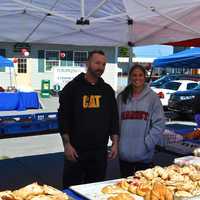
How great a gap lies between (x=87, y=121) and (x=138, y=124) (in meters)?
0.52

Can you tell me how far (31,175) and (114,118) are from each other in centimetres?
311

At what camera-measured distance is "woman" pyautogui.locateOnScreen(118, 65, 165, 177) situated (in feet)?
12.3

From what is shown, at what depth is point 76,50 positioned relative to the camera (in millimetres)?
25188

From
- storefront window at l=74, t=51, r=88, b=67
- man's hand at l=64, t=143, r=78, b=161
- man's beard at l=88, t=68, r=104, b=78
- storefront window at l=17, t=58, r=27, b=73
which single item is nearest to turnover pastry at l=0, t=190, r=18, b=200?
man's hand at l=64, t=143, r=78, b=161

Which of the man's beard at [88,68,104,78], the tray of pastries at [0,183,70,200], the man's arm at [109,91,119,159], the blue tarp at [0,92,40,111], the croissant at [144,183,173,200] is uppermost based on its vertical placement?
the man's beard at [88,68,104,78]

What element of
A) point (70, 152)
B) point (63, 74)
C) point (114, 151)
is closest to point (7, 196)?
point (70, 152)

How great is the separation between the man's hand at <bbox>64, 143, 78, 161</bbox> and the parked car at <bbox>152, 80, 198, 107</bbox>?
39.7 ft

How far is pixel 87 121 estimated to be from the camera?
3.60 m

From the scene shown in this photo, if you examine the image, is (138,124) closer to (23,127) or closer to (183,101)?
(23,127)

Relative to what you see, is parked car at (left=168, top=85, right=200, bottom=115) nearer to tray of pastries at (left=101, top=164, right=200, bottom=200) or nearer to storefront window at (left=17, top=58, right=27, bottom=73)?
tray of pastries at (left=101, top=164, right=200, bottom=200)

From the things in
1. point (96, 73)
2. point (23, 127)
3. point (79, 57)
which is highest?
point (79, 57)

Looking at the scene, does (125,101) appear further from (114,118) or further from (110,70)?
(110,70)

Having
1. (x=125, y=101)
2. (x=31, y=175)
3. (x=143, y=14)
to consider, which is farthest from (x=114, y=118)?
(x=31, y=175)

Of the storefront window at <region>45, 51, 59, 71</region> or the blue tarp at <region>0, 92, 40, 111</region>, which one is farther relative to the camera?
the storefront window at <region>45, 51, 59, 71</region>
